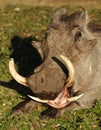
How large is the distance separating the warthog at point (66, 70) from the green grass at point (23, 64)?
131 millimetres

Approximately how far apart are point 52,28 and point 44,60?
1.32 ft

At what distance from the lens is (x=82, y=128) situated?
19.0 feet

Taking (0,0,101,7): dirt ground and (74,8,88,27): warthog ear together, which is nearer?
(74,8,88,27): warthog ear

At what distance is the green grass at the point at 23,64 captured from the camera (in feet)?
19.6

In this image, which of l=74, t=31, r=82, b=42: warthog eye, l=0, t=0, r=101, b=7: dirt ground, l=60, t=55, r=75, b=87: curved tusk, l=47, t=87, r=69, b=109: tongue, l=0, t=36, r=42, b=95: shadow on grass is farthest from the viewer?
l=0, t=0, r=101, b=7: dirt ground

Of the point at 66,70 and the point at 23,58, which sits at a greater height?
the point at 66,70

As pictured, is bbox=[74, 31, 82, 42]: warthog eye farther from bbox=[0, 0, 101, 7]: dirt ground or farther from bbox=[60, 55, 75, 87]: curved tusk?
bbox=[0, 0, 101, 7]: dirt ground

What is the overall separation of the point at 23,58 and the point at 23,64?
339 mm

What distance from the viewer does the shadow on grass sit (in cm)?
706

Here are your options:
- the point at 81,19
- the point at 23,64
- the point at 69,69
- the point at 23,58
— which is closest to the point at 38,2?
the point at 23,58

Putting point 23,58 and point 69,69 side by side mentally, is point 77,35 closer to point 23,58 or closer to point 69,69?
point 69,69

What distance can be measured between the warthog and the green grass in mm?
131

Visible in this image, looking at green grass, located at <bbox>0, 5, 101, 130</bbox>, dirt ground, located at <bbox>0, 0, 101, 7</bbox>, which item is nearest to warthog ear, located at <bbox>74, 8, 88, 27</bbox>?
green grass, located at <bbox>0, 5, 101, 130</bbox>

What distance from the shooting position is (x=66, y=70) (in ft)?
18.2
